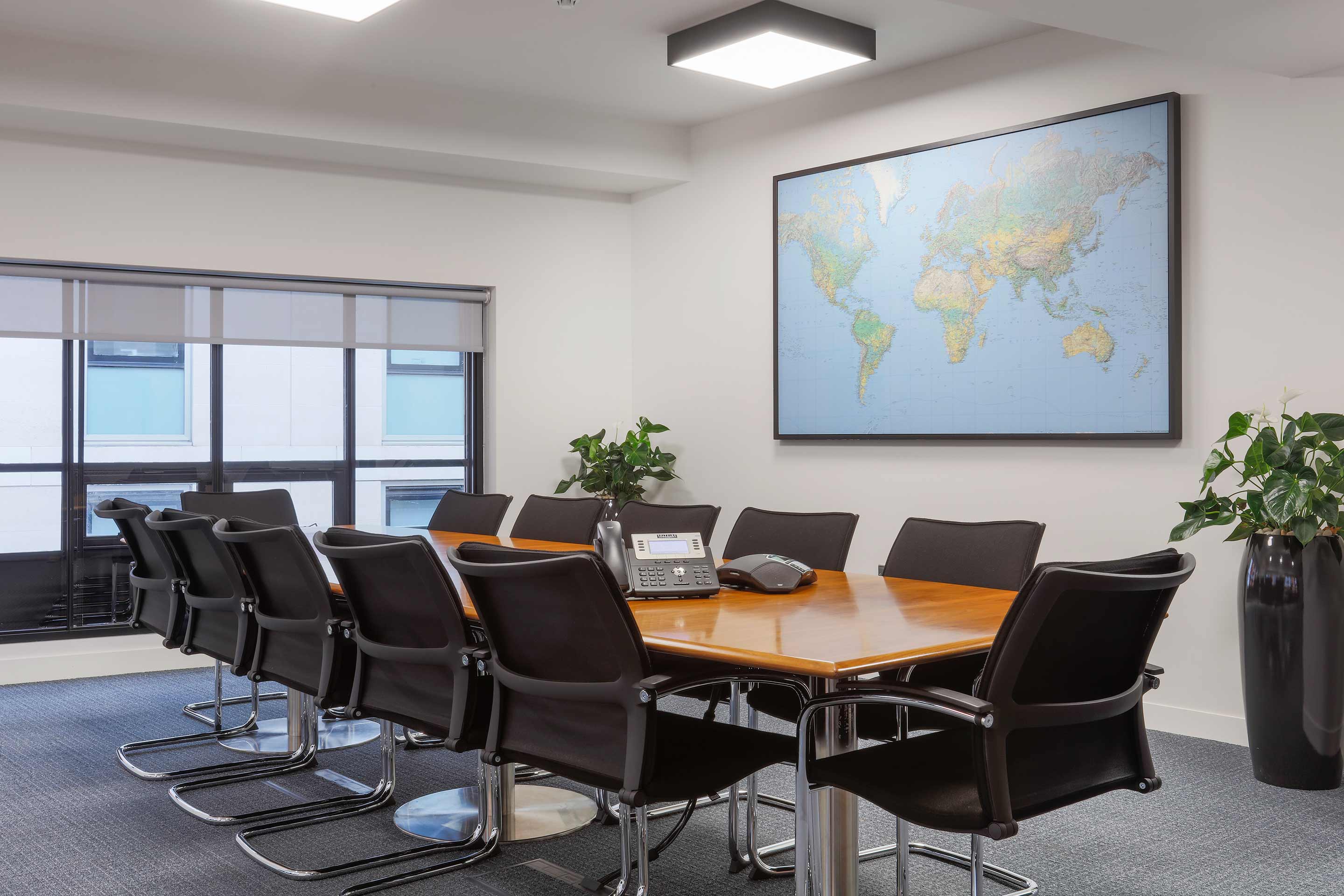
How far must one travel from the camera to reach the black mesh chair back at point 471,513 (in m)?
5.42

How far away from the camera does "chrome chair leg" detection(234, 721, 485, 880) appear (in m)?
3.19

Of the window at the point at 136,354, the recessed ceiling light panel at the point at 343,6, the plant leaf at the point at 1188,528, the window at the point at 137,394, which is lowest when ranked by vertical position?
the plant leaf at the point at 1188,528

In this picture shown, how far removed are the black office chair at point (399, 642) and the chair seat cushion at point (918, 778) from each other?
0.86m

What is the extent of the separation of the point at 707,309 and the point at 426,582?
4.47 m

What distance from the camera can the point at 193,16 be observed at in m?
5.15

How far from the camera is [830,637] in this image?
2.43 m

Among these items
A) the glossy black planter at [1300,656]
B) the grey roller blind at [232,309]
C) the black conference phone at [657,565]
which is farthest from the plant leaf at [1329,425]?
the grey roller blind at [232,309]

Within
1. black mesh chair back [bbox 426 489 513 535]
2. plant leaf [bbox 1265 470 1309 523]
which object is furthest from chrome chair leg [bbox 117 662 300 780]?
plant leaf [bbox 1265 470 1309 523]

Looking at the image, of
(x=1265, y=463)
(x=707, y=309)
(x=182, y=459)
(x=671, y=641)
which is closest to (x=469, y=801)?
(x=671, y=641)

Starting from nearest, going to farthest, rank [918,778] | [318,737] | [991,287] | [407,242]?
[918,778] < [318,737] < [991,287] < [407,242]

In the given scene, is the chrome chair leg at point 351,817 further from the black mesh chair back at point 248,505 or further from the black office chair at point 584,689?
the black mesh chair back at point 248,505

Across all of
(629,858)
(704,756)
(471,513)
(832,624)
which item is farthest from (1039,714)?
(471,513)

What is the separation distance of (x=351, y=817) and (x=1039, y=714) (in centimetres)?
235

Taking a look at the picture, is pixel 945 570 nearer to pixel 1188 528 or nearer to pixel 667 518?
pixel 1188 528
